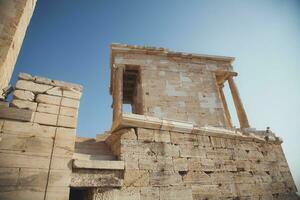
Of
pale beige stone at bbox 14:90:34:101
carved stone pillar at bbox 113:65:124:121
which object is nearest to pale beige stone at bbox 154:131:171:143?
pale beige stone at bbox 14:90:34:101

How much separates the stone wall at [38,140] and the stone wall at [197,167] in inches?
30.2

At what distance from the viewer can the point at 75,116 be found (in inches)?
143

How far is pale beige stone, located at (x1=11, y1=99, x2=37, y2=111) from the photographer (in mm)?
3258

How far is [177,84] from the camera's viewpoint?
31.6 feet

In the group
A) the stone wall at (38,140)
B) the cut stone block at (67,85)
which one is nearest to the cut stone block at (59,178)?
the stone wall at (38,140)

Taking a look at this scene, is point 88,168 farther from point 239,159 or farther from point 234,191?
point 239,159

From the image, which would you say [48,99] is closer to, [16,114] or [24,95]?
[24,95]

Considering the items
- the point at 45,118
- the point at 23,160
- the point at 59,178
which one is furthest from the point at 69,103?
the point at 59,178

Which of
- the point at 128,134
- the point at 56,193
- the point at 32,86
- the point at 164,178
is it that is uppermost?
the point at 32,86

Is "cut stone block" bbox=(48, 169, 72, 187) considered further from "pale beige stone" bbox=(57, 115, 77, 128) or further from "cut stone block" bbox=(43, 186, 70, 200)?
"pale beige stone" bbox=(57, 115, 77, 128)

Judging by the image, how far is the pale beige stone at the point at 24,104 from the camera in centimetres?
326

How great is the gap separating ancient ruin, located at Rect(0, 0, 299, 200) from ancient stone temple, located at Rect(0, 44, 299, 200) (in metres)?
0.01

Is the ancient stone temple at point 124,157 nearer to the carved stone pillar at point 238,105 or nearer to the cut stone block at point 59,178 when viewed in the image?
the cut stone block at point 59,178

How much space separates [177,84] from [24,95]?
23.6ft
